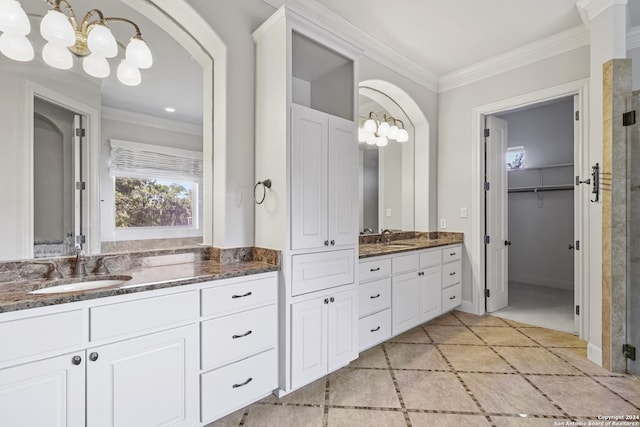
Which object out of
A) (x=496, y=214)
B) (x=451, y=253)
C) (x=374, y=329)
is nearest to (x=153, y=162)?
(x=374, y=329)

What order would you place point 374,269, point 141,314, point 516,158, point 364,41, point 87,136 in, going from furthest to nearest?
1. point 516,158
2. point 364,41
3. point 374,269
4. point 87,136
5. point 141,314

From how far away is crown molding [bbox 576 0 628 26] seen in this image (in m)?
2.41

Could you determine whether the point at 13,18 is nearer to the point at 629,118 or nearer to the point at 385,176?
the point at 385,176

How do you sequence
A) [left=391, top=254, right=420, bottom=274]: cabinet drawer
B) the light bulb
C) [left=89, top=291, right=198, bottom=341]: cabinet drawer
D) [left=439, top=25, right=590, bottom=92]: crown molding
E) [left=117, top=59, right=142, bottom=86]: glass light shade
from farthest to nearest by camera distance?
[left=439, top=25, right=590, bottom=92]: crown molding → [left=391, top=254, right=420, bottom=274]: cabinet drawer → [left=117, top=59, right=142, bottom=86]: glass light shade → the light bulb → [left=89, top=291, right=198, bottom=341]: cabinet drawer

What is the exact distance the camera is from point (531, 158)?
17.0ft

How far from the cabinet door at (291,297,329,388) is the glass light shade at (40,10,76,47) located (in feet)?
6.29

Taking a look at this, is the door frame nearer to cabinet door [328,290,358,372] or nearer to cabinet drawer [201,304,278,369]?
cabinet door [328,290,358,372]

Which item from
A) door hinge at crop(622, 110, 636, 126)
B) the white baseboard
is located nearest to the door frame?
the white baseboard

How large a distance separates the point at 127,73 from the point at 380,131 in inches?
98.0

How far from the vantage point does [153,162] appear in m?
2.17

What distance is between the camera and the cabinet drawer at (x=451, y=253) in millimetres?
3515

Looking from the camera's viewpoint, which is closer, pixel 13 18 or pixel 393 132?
pixel 13 18

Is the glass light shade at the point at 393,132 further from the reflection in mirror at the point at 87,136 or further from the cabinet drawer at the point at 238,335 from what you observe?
the cabinet drawer at the point at 238,335

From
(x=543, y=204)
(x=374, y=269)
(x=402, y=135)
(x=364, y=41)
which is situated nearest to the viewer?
(x=374, y=269)
